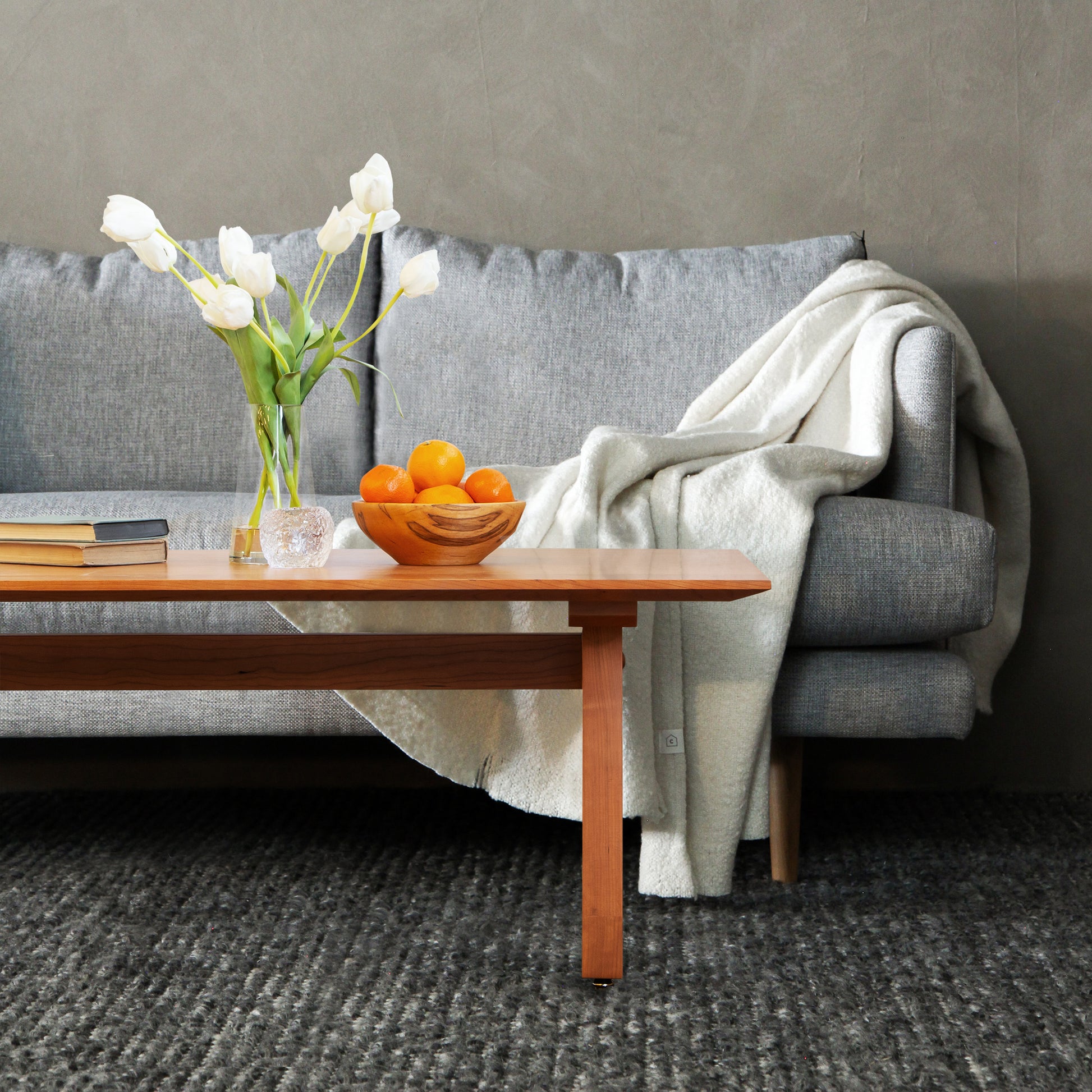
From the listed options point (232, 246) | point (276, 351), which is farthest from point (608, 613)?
point (232, 246)

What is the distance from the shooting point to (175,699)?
147 centimetres

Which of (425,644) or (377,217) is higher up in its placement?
(377,217)

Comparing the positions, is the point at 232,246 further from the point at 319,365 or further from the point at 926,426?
the point at 926,426

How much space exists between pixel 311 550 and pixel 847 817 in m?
1.03

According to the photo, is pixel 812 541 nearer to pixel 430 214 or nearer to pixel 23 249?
pixel 430 214

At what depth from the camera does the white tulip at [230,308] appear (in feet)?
3.51

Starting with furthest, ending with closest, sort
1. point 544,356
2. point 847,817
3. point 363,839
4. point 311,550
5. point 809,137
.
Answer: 1. point 809,137
2. point 544,356
3. point 847,817
4. point 363,839
5. point 311,550

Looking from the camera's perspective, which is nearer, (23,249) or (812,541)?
(812,541)

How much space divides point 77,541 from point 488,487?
39 cm

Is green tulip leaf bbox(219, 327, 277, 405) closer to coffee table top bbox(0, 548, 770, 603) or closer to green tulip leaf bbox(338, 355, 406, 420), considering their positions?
green tulip leaf bbox(338, 355, 406, 420)

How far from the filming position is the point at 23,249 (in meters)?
2.04

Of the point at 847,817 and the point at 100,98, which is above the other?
the point at 100,98

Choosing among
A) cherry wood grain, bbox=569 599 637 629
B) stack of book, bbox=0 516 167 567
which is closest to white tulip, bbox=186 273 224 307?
stack of book, bbox=0 516 167 567

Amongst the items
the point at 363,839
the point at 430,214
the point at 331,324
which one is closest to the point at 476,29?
the point at 430,214
